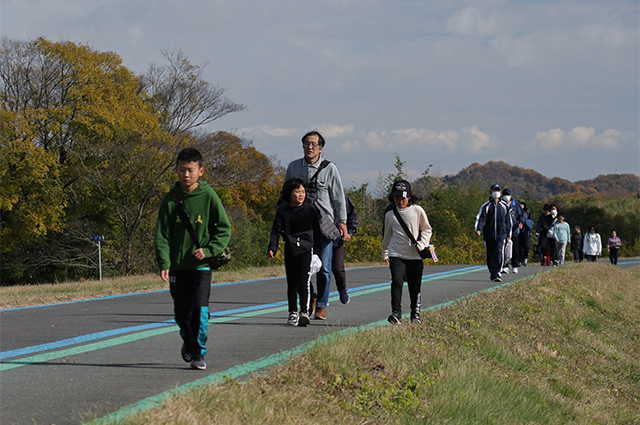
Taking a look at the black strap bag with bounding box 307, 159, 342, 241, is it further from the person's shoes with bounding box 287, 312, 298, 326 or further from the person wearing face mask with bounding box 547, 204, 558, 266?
the person wearing face mask with bounding box 547, 204, 558, 266

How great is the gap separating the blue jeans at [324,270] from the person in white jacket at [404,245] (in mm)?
626

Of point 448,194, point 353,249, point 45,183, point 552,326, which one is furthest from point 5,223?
point 448,194

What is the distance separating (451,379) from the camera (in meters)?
5.79

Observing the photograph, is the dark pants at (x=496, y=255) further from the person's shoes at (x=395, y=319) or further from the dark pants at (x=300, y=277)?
the dark pants at (x=300, y=277)

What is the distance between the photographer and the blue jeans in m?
7.91

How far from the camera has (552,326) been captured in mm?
10797

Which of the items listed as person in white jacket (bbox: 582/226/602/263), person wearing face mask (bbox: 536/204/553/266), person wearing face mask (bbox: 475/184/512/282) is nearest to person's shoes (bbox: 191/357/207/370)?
person wearing face mask (bbox: 475/184/512/282)

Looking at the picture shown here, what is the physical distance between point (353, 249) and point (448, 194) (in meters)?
23.5

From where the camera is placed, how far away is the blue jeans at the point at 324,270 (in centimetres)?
→ 791

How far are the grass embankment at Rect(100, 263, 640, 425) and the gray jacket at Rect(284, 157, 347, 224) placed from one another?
5.39 feet

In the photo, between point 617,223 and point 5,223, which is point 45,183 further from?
point 617,223

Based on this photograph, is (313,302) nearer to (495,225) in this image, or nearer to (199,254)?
(199,254)

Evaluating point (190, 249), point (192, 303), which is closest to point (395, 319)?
point (192, 303)

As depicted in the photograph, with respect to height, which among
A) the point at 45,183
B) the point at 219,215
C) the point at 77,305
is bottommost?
the point at 77,305
